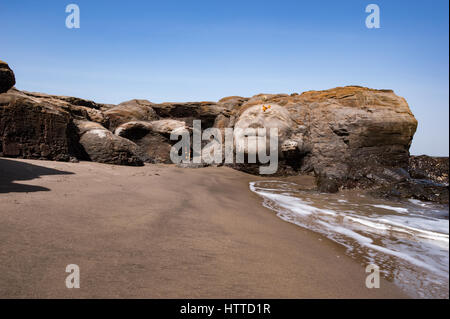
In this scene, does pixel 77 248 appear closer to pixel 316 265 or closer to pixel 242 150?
pixel 316 265

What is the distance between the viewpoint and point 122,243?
62.3 inches

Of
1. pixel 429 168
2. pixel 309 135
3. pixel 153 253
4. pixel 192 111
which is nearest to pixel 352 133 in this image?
pixel 309 135

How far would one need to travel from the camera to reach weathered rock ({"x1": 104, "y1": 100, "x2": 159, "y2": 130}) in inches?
436

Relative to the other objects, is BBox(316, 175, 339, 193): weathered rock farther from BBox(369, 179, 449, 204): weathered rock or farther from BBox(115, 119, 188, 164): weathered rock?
BBox(115, 119, 188, 164): weathered rock

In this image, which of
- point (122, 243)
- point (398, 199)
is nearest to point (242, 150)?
point (398, 199)

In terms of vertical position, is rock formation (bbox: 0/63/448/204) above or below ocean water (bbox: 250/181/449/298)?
above

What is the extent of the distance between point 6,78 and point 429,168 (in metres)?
9.98

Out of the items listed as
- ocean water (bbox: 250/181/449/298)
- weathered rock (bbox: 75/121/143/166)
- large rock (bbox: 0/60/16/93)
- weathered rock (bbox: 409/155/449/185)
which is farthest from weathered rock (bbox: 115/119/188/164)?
weathered rock (bbox: 409/155/449/185)

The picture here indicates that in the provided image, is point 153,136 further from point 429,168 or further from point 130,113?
point 429,168

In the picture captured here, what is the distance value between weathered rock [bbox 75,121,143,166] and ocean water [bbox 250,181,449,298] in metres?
3.86

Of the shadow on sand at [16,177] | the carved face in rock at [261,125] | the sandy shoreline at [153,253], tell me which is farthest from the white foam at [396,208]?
the shadow on sand at [16,177]

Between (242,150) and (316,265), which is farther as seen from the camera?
(242,150)

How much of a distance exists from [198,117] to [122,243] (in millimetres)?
10797
